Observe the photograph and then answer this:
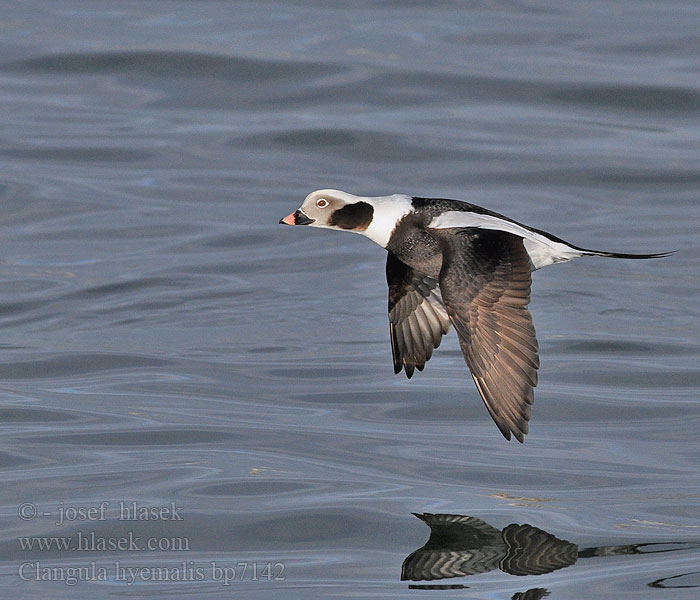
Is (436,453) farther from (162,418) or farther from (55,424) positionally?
(55,424)

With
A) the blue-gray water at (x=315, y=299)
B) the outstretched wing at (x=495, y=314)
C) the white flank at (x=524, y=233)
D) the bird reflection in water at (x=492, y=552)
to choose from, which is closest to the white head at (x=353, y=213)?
the white flank at (x=524, y=233)

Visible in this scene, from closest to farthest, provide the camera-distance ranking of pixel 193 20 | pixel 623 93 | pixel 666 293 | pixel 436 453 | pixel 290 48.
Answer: pixel 436 453, pixel 666 293, pixel 623 93, pixel 290 48, pixel 193 20

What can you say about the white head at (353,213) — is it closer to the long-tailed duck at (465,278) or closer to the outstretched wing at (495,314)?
the long-tailed duck at (465,278)

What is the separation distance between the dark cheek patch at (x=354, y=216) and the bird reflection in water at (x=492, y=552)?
1.72 metres

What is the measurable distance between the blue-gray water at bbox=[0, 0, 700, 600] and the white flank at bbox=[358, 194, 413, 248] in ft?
3.62

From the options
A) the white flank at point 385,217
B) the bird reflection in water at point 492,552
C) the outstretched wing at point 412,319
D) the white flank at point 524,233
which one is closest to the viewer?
the bird reflection in water at point 492,552

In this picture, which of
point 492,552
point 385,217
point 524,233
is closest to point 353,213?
point 385,217

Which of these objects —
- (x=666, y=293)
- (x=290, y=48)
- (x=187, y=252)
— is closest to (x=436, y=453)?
(x=666, y=293)

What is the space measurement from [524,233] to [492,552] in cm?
173

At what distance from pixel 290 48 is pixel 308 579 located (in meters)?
15.7

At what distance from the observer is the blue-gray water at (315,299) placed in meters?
6.32

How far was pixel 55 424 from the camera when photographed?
7.96m

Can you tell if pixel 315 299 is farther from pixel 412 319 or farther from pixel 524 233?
pixel 524 233

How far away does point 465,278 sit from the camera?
21.9ft
